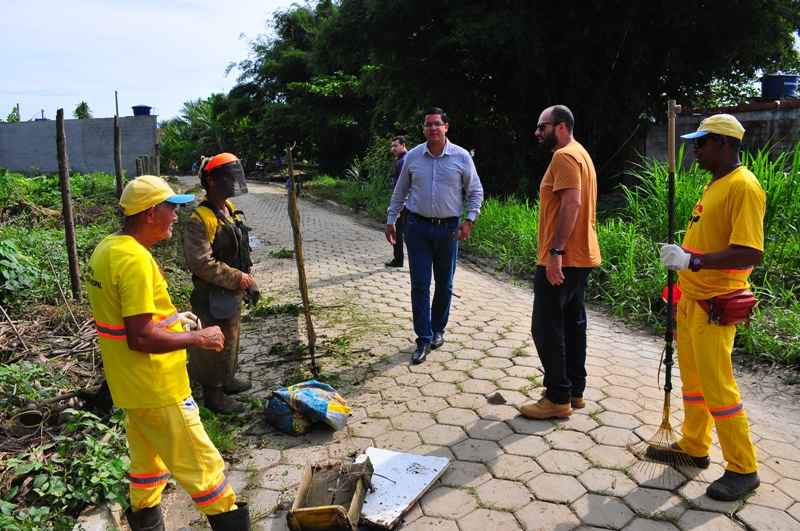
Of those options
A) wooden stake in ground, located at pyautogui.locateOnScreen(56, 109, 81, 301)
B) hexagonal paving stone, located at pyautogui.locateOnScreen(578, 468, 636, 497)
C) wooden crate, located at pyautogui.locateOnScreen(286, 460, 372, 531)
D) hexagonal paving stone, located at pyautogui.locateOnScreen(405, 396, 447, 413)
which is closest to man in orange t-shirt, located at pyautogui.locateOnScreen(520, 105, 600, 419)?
hexagonal paving stone, located at pyautogui.locateOnScreen(578, 468, 636, 497)

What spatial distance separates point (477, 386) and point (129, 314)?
2921 millimetres

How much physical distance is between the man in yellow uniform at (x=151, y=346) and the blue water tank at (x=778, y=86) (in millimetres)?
A: 12362

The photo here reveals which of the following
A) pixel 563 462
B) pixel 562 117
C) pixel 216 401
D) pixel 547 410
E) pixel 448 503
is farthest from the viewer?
pixel 216 401

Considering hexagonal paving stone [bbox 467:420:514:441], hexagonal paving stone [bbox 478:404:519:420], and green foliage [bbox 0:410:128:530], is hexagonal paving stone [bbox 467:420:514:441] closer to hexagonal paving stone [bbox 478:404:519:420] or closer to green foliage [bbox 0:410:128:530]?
hexagonal paving stone [bbox 478:404:519:420]

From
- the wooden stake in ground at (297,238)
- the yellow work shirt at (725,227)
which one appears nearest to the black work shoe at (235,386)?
the wooden stake in ground at (297,238)

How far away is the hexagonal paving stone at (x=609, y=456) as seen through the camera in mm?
3578

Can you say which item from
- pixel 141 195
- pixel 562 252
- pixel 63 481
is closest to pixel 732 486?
pixel 562 252

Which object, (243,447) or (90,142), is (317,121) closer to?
(90,142)

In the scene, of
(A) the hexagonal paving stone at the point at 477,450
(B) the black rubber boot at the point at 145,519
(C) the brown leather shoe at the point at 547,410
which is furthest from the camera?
(C) the brown leather shoe at the point at 547,410

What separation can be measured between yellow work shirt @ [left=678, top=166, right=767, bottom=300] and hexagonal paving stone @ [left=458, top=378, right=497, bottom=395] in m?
1.83

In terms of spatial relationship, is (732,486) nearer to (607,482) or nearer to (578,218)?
(607,482)

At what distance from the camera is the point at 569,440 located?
3871 mm

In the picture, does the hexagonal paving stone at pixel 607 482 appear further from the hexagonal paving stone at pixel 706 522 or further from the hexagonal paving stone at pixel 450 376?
the hexagonal paving stone at pixel 450 376

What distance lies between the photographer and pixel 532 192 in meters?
14.0
